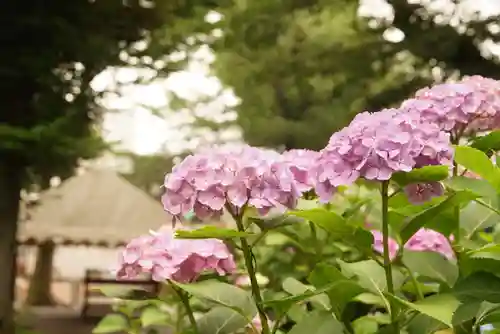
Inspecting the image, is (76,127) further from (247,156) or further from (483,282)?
(483,282)

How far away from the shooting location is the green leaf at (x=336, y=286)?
560 mm

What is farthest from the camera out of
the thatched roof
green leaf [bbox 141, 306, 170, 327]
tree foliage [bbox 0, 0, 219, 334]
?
the thatched roof

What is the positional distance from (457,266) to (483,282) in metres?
0.12

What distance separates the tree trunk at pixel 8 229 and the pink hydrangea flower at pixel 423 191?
1.37 metres

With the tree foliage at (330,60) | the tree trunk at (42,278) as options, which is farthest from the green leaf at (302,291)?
the tree trunk at (42,278)

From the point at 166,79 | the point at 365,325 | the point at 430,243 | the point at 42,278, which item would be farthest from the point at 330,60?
the point at 42,278

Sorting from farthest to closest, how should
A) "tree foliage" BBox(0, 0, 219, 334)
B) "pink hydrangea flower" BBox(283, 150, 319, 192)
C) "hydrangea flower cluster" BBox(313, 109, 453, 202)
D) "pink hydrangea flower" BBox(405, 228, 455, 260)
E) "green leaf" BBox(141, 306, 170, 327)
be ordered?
"tree foliage" BBox(0, 0, 219, 334) → "green leaf" BBox(141, 306, 170, 327) → "pink hydrangea flower" BBox(405, 228, 455, 260) → "pink hydrangea flower" BBox(283, 150, 319, 192) → "hydrangea flower cluster" BBox(313, 109, 453, 202)

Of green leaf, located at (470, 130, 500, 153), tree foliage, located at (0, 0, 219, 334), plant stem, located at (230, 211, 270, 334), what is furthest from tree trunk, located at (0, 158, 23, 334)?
green leaf, located at (470, 130, 500, 153)

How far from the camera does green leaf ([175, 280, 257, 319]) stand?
1.93 ft

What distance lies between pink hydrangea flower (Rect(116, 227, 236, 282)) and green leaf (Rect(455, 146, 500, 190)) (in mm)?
235

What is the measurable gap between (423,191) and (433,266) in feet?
0.39

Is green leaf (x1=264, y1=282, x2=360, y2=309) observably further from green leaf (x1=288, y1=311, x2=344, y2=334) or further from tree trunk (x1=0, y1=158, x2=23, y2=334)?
tree trunk (x1=0, y1=158, x2=23, y2=334)

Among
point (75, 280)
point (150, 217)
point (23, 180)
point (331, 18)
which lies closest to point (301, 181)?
point (23, 180)

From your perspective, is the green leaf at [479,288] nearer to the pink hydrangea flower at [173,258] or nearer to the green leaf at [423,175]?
the green leaf at [423,175]
